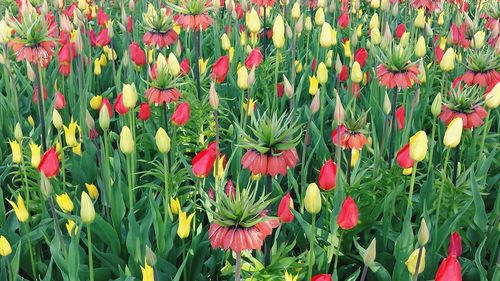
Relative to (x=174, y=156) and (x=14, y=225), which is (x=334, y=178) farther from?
(x=14, y=225)

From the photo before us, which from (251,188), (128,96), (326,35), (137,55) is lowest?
(251,188)

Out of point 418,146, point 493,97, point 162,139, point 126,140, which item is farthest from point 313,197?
point 493,97

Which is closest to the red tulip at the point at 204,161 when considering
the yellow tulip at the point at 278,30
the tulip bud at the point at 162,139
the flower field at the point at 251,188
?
the flower field at the point at 251,188

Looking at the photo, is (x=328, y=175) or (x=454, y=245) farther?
(x=328, y=175)

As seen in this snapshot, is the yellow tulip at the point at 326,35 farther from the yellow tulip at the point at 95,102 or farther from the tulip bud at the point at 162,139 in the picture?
the tulip bud at the point at 162,139

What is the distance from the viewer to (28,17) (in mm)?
2400

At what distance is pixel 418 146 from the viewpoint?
1779 millimetres

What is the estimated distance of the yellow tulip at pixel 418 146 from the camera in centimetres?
176

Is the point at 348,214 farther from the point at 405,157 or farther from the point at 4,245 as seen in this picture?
the point at 4,245

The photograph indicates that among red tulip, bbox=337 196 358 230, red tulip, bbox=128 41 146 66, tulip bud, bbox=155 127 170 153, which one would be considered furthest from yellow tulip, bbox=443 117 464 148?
red tulip, bbox=128 41 146 66

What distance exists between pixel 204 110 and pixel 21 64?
1.75 meters

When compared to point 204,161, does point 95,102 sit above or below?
below

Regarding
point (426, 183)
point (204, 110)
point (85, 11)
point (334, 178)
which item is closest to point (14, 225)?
point (204, 110)

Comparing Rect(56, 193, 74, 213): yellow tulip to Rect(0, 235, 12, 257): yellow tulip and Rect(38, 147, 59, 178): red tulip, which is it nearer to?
Rect(38, 147, 59, 178): red tulip
